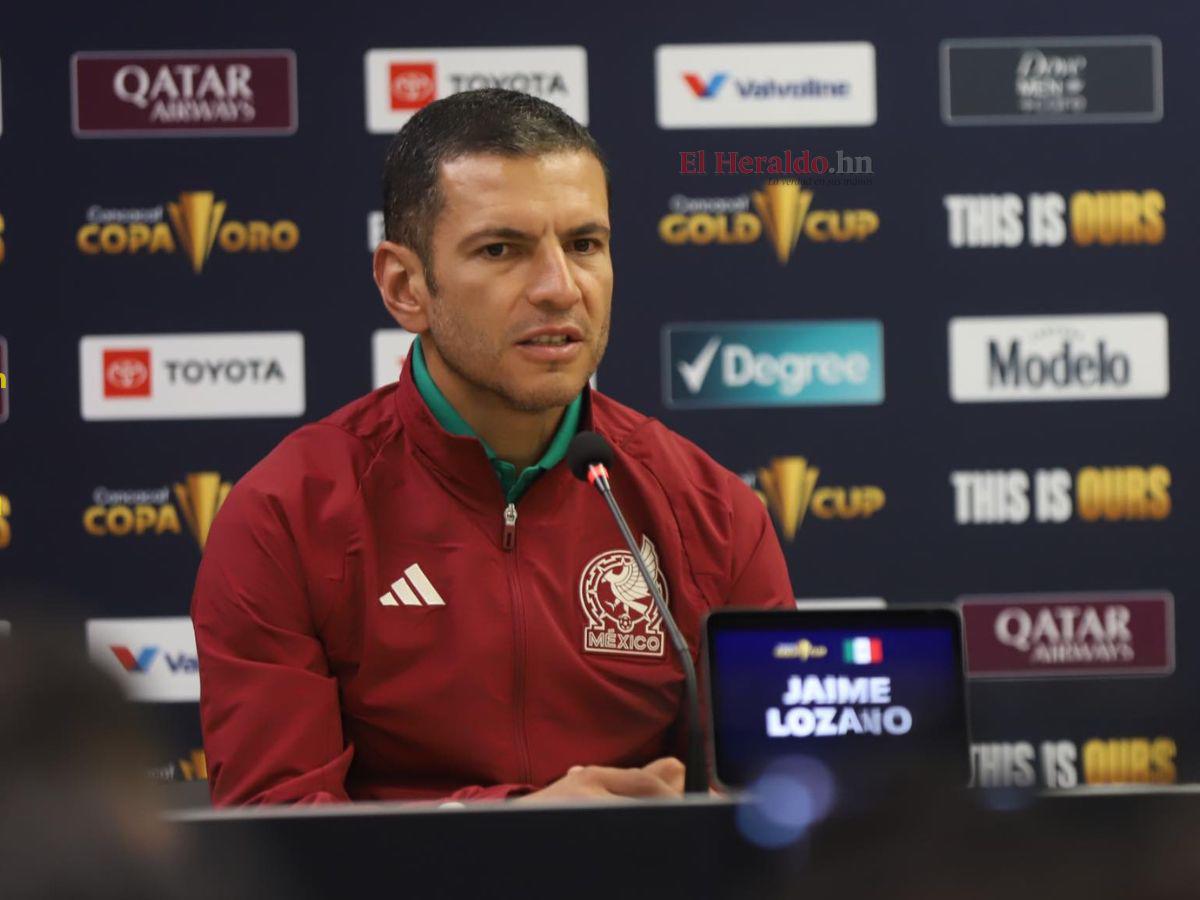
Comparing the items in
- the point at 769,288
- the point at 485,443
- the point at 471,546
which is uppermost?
the point at 769,288

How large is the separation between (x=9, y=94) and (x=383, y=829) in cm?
296

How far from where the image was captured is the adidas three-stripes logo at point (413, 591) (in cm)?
144

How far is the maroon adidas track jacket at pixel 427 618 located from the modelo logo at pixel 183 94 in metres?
1.77

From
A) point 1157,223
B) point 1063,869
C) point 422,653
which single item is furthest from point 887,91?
point 1063,869

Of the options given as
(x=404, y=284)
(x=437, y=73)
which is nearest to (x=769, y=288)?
(x=437, y=73)

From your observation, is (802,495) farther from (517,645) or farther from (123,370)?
(517,645)

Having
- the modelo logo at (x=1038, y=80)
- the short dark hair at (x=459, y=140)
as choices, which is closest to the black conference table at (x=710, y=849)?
the short dark hair at (x=459, y=140)

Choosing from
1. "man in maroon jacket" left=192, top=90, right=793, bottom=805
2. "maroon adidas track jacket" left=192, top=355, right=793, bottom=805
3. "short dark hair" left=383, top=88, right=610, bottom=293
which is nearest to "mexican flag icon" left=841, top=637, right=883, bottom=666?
"man in maroon jacket" left=192, top=90, right=793, bottom=805

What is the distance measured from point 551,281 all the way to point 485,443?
204mm

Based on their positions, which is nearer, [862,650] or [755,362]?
[862,650]

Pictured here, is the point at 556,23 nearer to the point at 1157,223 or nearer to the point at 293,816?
the point at 1157,223

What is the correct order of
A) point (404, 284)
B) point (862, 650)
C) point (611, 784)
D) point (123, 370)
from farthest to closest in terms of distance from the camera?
point (123, 370) < point (404, 284) < point (611, 784) < point (862, 650)

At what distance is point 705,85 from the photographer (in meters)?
3.15

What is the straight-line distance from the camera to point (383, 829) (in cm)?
57
